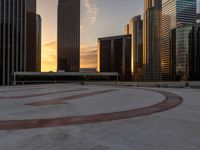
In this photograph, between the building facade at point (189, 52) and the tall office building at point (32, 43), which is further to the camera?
the tall office building at point (32, 43)

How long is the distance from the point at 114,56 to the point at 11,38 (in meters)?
95.4

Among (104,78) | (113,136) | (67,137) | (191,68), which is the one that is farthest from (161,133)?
(191,68)

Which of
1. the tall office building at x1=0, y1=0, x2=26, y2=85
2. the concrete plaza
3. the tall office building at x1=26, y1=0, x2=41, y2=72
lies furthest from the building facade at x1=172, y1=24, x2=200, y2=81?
the concrete plaza

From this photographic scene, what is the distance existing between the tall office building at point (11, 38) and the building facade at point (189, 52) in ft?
304

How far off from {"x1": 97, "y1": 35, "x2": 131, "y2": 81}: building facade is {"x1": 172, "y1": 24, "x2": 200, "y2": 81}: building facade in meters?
52.9

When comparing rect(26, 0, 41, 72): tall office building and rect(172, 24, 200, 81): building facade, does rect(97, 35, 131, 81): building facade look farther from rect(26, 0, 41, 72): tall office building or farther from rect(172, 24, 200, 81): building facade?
rect(26, 0, 41, 72): tall office building

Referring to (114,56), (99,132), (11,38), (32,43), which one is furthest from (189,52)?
(32,43)

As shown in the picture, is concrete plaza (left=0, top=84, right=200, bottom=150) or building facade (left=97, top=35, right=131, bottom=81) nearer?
concrete plaza (left=0, top=84, right=200, bottom=150)

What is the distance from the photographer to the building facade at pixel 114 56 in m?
174

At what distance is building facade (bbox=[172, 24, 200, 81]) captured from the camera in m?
120

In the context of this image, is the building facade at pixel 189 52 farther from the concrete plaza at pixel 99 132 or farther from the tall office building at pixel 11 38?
the concrete plaza at pixel 99 132

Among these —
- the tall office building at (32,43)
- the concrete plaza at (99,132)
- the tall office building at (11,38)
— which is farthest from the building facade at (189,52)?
the concrete plaza at (99,132)

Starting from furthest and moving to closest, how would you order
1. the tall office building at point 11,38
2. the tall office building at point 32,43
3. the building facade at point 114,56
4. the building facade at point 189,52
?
the tall office building at point 32,43, the building facade at point 114,56, the building facade at point 189,52, the tall office building at point 11,38

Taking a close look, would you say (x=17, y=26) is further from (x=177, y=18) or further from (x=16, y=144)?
(x=177, y=18)
